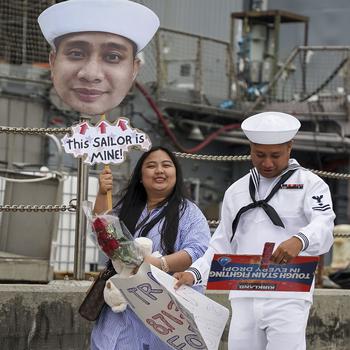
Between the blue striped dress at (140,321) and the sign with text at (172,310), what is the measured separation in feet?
0.65

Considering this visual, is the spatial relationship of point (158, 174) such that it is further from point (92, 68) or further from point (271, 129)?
point (92, 68)

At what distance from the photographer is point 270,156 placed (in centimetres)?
580

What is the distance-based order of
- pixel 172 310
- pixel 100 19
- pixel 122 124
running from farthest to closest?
pixel 100 19 < pixel 122 124 < pixel 172 310

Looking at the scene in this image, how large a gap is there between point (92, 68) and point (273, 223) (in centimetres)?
212

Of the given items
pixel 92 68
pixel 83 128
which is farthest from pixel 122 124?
pixel 92 68

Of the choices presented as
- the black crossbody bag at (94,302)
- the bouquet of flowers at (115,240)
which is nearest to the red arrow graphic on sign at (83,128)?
the black crossbody bag at (94,302)

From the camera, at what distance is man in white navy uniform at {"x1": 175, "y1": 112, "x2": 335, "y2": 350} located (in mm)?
5723

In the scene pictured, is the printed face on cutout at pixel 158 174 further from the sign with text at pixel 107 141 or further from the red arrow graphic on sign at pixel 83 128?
the red arrow graphic on sign at pixel 83 128

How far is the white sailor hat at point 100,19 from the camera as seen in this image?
711cm

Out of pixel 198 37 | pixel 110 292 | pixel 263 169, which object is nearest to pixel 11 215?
pixel 110 292

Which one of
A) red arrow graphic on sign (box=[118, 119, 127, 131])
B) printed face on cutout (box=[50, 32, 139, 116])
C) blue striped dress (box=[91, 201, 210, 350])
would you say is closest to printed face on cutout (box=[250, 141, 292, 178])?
blue striped dress (box=[91, 201, 210, 350])

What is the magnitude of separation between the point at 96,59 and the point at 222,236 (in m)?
1.85

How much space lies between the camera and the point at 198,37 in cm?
1756

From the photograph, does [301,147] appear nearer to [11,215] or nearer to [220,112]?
[220,112]
